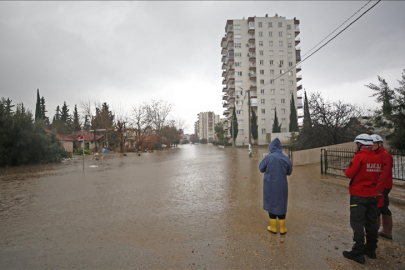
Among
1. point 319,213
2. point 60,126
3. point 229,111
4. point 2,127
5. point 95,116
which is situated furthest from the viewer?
point 229,111

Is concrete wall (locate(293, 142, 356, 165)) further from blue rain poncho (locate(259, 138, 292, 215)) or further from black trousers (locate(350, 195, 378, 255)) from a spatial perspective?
black trousers (locate(350, 195, 378, 255))

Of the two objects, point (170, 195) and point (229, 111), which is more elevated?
point (229, 111)

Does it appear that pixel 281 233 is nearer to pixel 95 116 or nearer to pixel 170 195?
pixel 170 195

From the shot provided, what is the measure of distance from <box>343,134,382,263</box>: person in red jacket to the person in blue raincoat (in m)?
1.08

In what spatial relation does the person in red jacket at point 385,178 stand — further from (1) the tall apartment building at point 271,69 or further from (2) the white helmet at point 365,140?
(1) the tall apartment building at point 271,69

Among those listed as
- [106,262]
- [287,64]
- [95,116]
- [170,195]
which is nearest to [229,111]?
[287,64]

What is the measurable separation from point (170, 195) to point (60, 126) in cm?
6275

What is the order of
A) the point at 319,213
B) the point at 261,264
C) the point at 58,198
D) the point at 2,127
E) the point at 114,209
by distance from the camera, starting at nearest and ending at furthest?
the point at 261,264 < the point at 319,213 < the point at 114,209 < the point at 58,198 < the point at 2,127

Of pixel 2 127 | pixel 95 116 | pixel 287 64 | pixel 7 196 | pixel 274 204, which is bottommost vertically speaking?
pixel 7 196

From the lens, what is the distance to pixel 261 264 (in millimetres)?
3426

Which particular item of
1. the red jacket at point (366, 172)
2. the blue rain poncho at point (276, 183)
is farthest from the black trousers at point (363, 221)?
the blue rain poncho at point (276, 183)

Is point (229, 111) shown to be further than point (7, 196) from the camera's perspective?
Yes

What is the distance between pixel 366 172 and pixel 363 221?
734 mm

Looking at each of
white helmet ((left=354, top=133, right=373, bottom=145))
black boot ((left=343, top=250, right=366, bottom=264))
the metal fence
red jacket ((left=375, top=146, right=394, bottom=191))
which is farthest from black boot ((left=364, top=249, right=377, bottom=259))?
the metal fence
